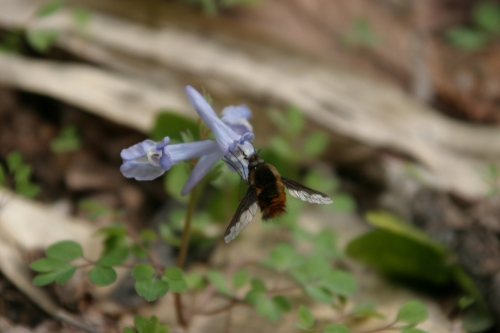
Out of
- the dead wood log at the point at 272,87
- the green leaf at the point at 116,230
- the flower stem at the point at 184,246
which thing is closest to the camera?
the flower stem at the point at 184,246

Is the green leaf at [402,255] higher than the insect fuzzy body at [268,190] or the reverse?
the reverse

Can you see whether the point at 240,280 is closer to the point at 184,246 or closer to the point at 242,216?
the point at 184,246

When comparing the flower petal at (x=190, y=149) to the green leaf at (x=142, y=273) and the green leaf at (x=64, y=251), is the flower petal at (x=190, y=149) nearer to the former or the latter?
the green leaf at (x=142, y=273)

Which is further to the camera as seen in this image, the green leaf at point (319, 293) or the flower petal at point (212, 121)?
the green leaf at point (319, 293)

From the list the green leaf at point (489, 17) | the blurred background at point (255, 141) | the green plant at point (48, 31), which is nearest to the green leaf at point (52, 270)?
the blurred background at point (255, 141)

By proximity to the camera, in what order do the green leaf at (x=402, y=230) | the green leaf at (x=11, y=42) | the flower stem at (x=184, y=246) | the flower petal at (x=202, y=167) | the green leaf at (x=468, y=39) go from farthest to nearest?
the green leaf at (x=468, y=39) < the green leaf at (x=11, y=42) < the green leaf at (x=402, y=230) < the flower stem at (x=184, y=246) < the flower petal at (x=202, y=167)

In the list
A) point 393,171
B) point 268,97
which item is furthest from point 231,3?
point 393,171

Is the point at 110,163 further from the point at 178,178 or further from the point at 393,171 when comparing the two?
the point at 393,171

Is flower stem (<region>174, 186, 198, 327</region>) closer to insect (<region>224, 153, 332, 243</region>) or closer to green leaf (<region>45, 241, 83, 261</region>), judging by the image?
insect (<region>224, 153, 332, 243</region>)
